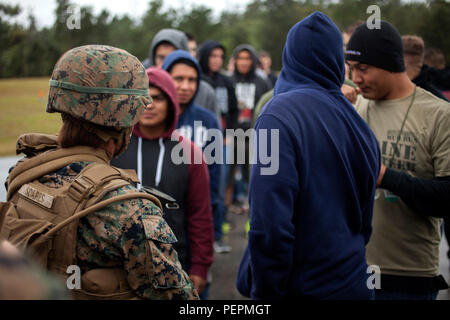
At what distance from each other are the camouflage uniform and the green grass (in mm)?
7154

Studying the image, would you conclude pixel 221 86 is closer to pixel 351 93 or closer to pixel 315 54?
pixel 351 93

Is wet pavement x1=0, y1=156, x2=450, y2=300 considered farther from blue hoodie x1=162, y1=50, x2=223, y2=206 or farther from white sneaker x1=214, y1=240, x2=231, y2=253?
blue hoodie x1=162, y1=50, x2=223, y2=206

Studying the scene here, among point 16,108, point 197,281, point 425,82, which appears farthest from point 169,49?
point 16,108

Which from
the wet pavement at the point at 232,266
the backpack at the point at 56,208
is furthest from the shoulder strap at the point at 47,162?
the wet pavement at the point at 232,266

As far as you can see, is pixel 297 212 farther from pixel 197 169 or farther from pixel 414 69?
pixel 414 69

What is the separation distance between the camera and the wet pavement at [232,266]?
431cm

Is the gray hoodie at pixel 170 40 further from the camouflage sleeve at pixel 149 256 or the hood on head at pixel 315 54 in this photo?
the camouflage sleeve at pixel 149 256

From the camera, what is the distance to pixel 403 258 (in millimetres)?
2420

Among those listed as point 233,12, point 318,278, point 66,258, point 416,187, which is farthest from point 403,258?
point 233,12

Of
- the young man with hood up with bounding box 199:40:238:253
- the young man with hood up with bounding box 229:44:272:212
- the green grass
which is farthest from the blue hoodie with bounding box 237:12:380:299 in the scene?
the green grass

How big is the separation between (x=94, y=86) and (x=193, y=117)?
7.21 feet

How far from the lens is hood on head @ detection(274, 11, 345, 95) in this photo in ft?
→ 6.07

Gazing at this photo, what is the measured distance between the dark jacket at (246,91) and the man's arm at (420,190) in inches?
214

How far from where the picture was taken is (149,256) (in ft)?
4.72
